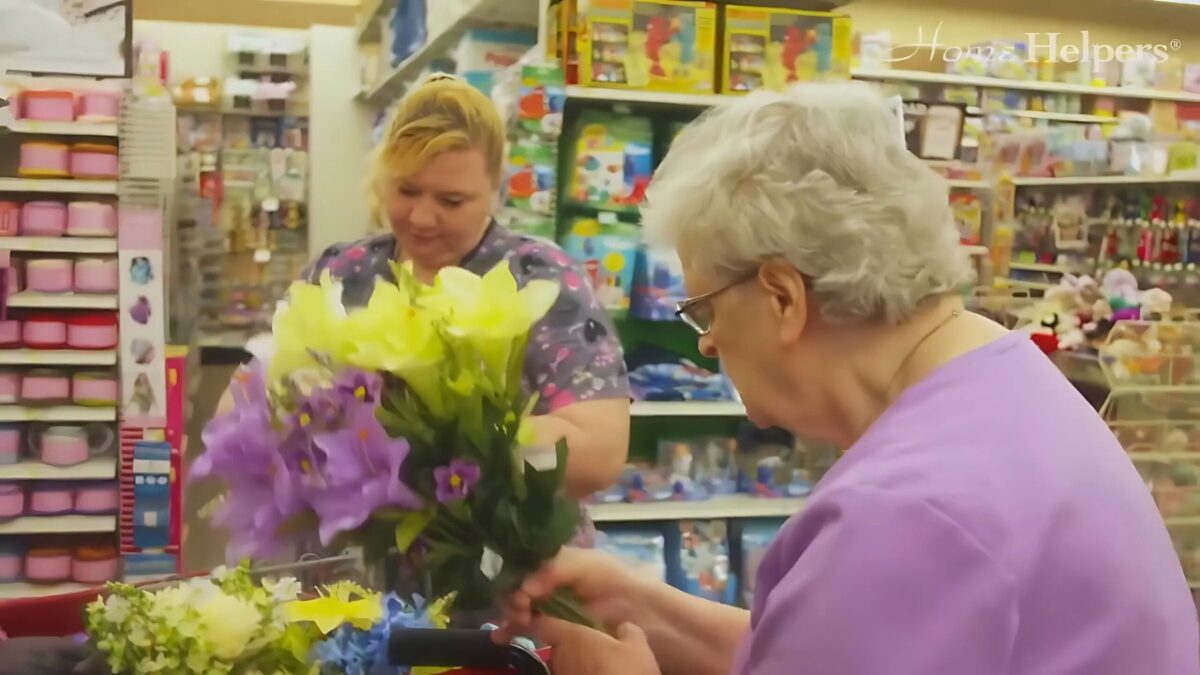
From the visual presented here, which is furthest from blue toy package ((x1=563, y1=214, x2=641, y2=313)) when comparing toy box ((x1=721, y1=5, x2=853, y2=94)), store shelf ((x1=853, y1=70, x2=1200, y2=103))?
store shelf ((x1=853, y1=70, x2=1200, y2=103))

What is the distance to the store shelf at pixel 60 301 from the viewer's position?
4.04 m

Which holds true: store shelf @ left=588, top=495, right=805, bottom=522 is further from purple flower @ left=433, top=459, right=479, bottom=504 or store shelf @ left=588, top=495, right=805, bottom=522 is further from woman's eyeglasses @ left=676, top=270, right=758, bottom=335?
purple flower @ left=433, top=459, right=479, bottom=504

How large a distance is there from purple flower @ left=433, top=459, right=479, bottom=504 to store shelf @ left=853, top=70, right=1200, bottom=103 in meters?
5.38

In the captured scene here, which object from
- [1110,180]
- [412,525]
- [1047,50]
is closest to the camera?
[412,525]

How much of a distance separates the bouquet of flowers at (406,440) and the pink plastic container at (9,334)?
137 inches

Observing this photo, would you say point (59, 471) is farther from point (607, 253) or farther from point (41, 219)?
point (607, 253)

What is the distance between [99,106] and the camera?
4.11 metres

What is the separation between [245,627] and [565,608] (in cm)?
33

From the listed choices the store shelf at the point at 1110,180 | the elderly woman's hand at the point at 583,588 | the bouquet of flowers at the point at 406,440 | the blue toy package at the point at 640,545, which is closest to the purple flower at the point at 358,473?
the bouquet of flowers at the point at 406,440

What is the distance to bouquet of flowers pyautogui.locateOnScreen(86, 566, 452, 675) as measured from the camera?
2.81 feet

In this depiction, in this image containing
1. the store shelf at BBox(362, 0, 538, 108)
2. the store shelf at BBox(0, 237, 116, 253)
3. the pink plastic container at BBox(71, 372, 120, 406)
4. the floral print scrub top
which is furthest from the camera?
the pink plastic container at BBox(71, 372, 120, 406)

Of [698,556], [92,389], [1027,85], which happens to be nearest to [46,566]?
[92,389]

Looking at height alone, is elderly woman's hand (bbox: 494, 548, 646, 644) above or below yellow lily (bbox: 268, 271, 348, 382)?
below

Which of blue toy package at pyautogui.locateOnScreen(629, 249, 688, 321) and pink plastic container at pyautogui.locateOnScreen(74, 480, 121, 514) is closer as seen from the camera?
blue toy package at pyautogui.locateOnScreen(629, 249, 688, 321)
